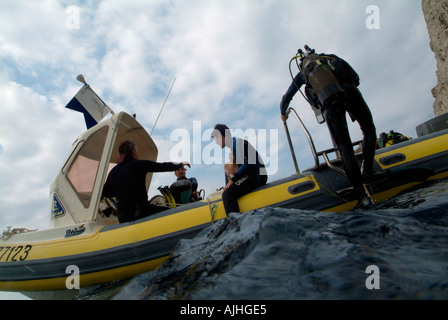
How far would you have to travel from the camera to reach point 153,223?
112 inches

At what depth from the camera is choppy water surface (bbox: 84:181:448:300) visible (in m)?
0.91

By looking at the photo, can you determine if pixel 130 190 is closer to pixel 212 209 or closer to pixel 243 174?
pixel 212 209

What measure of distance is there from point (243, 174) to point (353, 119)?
4.63ft

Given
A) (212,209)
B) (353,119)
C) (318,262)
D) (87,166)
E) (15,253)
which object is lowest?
(318,262)

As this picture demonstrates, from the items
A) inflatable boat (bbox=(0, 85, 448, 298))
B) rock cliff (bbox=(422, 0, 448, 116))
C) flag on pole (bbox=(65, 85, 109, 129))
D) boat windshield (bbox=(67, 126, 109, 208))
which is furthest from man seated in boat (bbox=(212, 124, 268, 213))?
rock cliff (bbox=(422, 0, 448, 116))

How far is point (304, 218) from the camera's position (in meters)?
1.80

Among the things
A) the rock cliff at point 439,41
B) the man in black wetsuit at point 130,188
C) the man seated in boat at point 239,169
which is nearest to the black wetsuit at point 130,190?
the man in black wetsuit at point 130,188

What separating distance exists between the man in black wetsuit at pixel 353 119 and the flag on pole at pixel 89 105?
3799 mm

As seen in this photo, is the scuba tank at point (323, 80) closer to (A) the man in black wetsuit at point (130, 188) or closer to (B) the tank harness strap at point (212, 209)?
(B) the tank harness strap at point (212, 209)

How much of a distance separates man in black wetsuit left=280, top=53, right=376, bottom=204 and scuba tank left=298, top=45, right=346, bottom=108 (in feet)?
0.22

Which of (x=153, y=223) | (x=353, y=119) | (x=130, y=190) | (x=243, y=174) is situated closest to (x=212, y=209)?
(x=243, y=174)
